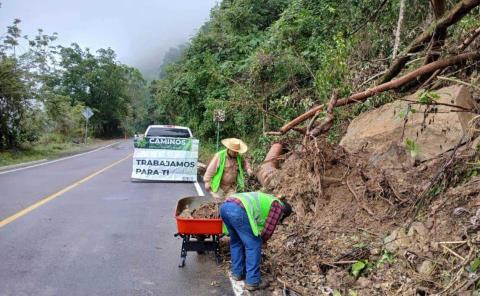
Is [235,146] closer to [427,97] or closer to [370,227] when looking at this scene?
[370,227]

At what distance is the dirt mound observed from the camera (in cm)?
491

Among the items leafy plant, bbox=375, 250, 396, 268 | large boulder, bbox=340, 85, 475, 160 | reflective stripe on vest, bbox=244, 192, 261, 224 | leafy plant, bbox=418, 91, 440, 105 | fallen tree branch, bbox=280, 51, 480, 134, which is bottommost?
leafy plant, bbox=375, 250, 396, 268

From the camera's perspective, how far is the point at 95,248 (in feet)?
22.9

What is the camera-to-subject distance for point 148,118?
78.4m

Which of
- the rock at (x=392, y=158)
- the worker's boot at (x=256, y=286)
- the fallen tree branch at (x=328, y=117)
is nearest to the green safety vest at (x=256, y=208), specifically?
the worker's boot at (x=256, y=286)

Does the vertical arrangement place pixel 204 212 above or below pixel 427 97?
below

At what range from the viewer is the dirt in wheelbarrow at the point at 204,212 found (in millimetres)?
6664

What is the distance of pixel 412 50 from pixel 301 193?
356 centimetres

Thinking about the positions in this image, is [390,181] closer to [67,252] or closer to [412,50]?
[412,50]

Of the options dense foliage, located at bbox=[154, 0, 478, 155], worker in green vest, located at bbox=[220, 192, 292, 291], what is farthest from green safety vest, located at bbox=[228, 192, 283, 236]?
dense foliage, located at bbox=[154, 0, 478, 155]

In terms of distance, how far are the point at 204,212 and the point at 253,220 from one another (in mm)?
1596

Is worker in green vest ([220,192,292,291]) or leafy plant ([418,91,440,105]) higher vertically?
leafy plant ([418,91,440,105])

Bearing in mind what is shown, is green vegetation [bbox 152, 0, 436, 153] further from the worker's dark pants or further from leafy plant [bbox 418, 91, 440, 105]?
the worker's dark pants

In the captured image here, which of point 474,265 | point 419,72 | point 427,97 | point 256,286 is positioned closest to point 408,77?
point 419,72
